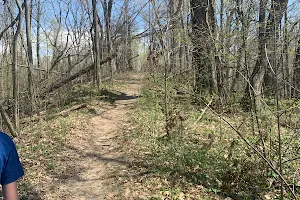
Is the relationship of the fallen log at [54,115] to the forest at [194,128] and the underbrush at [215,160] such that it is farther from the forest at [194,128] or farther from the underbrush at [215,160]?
the underbrush at [215,160]

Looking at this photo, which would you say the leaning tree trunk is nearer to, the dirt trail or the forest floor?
the forest floor

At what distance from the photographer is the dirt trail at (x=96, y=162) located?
4.62 m

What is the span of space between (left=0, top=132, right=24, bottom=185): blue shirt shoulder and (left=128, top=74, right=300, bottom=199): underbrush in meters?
2.85

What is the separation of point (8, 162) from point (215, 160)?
454cm

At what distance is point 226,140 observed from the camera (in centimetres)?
661

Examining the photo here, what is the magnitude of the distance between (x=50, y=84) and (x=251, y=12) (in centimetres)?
997

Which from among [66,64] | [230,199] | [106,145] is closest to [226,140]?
[230,199]

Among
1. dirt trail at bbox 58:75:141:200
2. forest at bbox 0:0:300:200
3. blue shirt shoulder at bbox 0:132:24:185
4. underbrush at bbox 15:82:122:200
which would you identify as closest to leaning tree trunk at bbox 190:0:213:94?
forest at bbox 0:0:300:200

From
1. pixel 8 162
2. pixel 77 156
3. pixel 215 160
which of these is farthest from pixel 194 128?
pixel 8 162

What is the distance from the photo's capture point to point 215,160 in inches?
214

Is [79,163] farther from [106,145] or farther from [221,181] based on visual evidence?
[221,181]

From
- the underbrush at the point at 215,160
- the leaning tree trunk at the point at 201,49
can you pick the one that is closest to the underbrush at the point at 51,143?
the underbrush at the point at 215,160

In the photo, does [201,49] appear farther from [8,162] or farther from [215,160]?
[8,162]

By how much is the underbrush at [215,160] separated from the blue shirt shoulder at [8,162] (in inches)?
112
